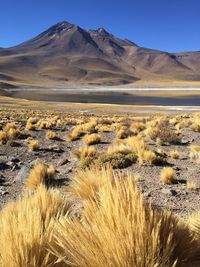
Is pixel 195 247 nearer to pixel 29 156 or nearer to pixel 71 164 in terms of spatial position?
pixel 71 164

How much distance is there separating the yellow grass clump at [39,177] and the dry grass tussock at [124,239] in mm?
5266

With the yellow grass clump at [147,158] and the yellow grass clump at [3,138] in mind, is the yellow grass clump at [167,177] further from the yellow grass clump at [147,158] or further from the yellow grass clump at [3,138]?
the yellow grass clump at [3,138]

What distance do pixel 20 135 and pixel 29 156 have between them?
12.7 ft

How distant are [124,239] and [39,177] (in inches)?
231

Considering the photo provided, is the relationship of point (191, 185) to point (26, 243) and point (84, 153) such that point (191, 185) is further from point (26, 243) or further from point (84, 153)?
point (26, 243)

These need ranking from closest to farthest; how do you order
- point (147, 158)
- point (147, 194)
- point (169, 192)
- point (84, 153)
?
point (147, 194)
point (169, 192)
point (147, 158)
point (84, 153)

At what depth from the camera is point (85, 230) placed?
254 cm

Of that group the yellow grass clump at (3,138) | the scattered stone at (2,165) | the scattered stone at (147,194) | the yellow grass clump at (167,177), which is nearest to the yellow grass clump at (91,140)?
the yellow grass clump at (3,138)

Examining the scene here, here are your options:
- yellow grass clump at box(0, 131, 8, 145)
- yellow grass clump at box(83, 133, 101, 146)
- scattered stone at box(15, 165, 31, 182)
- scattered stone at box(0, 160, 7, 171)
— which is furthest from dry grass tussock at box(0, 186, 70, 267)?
yellow grass clump at box(0, 131, 8, 145)

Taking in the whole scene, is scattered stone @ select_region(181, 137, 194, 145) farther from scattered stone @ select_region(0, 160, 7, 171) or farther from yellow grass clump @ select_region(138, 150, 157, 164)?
scattered stone @ select_region(0, 160, 7, 171)

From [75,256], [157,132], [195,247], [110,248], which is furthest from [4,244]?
[157,132]

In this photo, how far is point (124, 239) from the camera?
2373mm

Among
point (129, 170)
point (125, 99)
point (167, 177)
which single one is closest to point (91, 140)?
point (129, 170)

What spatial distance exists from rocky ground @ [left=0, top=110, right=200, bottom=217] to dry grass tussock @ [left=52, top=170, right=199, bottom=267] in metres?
1.96
